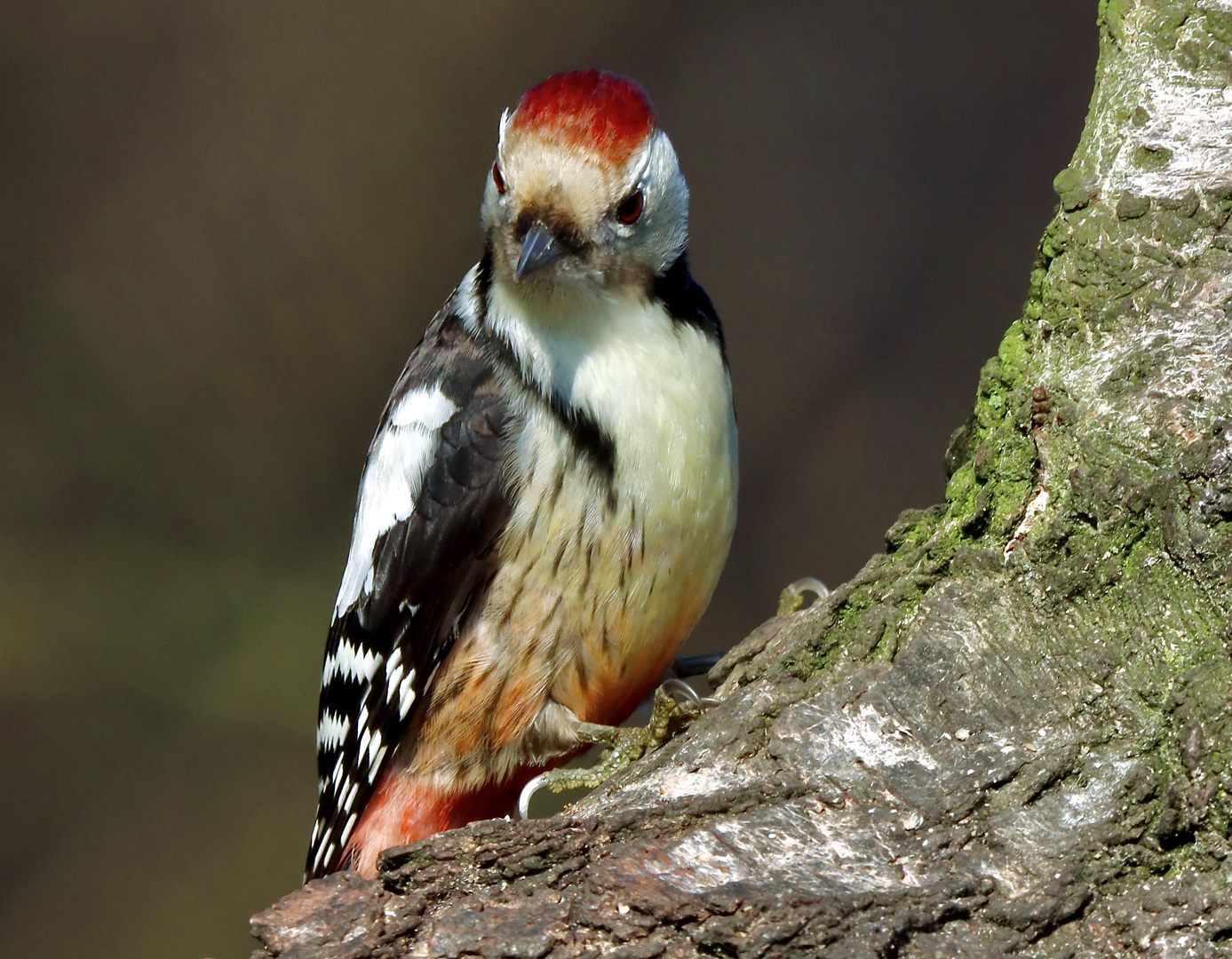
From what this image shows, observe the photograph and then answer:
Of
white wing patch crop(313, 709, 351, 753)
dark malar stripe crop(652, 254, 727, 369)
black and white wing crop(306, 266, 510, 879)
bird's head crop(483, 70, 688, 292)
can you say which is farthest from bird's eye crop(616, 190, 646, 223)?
white wing patch crop(313, 709, 351, 753)

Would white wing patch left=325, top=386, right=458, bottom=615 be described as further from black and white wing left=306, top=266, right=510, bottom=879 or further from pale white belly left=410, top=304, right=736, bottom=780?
pale white belly left=410, top=304, right=736, bottom=780

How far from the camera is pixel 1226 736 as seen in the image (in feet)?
3.23

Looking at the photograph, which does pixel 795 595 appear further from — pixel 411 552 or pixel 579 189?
pixel 579 189

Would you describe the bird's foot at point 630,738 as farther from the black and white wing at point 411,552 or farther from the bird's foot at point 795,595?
the bird's foot at point 795,595

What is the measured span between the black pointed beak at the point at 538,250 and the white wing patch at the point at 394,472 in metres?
0.26

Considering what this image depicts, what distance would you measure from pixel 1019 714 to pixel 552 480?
0.64 metres

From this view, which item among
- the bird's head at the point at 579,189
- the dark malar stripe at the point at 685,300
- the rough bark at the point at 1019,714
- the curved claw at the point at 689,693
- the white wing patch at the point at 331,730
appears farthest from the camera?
the white wing patch at the point at 331,730

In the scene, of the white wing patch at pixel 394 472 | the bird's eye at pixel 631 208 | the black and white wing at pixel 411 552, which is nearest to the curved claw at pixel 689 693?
the black and white wing at pixel 411 552

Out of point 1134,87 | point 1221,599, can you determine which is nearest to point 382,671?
point 1221,599

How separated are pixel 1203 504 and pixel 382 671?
1.01 m

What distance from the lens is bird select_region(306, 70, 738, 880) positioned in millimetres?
1447

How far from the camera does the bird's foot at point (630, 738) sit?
130 centimetres

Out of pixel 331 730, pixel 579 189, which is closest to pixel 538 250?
pixel 579 189

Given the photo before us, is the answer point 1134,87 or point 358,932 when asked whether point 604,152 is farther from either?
point 358,932
